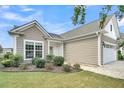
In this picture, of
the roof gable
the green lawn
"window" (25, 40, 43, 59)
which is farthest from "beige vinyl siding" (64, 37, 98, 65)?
the green lawn

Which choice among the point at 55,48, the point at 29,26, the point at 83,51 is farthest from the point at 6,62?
the point at 83,51

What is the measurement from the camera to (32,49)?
12.5 metres

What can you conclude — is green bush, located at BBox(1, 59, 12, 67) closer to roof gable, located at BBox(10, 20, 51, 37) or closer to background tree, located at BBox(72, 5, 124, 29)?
roof gable, located at BBox(10, 20, 51, 37)

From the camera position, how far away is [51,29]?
1287 centimetres

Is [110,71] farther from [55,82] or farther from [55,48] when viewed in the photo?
[55,48]

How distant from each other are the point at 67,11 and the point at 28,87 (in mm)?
6054

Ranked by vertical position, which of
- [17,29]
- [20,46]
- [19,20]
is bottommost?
[20,46]

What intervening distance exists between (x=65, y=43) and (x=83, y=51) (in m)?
2.66
